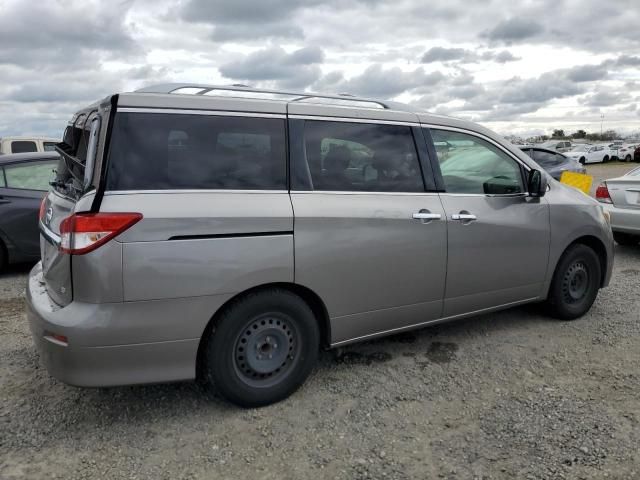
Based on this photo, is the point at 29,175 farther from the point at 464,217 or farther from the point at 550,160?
the point at 550,160

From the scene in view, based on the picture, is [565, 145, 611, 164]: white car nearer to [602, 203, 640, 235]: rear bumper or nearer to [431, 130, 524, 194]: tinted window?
[602, 203, 640, 235]: rear bumper

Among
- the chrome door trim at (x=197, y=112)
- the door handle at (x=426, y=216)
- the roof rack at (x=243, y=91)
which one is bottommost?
the door handle at (x=426, y=216)

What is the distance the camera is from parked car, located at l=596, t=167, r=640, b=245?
23.5 ft

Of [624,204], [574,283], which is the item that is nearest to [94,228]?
[574,283]

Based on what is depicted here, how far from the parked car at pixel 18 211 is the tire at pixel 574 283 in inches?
214

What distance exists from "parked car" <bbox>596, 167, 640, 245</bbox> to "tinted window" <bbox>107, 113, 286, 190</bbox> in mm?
5809

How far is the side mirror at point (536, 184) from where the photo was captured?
423cm

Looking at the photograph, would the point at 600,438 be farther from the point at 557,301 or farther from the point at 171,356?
the point at 171,356

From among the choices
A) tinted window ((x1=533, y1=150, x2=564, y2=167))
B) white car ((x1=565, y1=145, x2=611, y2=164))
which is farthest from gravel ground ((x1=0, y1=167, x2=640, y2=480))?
white car ((x1=565, y1=145, x2=611, y2=164))

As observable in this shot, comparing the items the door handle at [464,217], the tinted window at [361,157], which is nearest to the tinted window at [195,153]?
the tinted window at [361,157]

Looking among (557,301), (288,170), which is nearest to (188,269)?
(288,170)

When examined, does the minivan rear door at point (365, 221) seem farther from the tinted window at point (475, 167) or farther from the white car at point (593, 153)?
the white car at point (593, 153)

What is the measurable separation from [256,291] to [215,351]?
40 cm

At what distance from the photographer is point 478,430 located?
9.95ft
